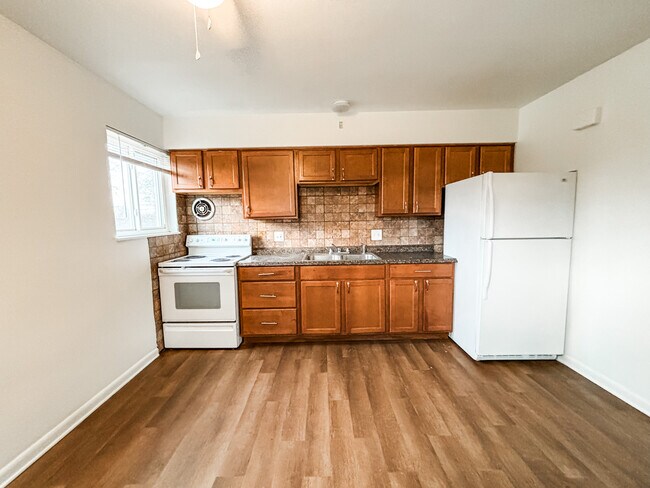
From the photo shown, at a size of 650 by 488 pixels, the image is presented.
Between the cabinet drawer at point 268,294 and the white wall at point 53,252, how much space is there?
985mm

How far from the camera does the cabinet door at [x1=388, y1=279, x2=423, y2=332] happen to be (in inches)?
109

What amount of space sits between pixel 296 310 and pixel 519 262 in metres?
2.07

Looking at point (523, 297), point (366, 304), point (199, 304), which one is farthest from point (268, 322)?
point (523, 297)

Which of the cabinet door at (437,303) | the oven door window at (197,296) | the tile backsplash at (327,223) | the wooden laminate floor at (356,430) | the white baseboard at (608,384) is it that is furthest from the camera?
the tile backsplash at (327,223)

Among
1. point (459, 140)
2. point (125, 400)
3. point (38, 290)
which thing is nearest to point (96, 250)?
point (38, 290)

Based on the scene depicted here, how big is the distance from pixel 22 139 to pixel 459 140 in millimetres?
3439

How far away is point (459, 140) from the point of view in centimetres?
289

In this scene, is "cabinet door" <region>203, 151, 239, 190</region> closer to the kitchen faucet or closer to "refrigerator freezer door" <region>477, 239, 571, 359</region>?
the kitchen faucet

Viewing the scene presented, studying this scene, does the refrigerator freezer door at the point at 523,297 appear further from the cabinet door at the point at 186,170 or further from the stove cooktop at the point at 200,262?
the cabinet door at the point at 186,170

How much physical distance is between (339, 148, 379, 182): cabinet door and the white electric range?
60.3 inches

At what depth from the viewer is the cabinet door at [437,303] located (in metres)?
2.77

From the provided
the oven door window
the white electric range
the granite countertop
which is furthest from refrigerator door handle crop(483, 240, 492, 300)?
the oven door window

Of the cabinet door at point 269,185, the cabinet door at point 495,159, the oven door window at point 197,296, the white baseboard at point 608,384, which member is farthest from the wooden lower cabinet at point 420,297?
the oven door window at point 197,296

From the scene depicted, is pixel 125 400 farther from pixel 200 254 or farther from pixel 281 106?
pixel 281 106
